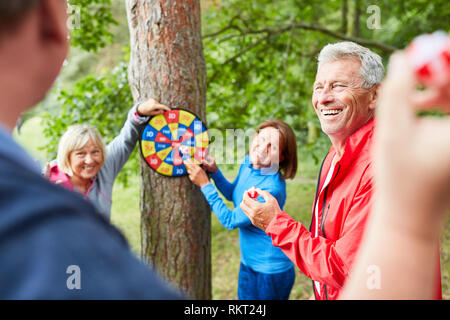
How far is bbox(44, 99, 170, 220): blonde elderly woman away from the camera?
2605 mm

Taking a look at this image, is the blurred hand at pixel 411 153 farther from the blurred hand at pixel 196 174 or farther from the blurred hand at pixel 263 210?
the blurred hand at pixel 196 174

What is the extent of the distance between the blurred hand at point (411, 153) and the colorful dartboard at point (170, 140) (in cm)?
223

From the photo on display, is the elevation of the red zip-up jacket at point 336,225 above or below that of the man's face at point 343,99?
below

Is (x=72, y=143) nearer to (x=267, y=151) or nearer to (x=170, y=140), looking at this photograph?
(x=170, y=140)

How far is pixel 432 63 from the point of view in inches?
20.1

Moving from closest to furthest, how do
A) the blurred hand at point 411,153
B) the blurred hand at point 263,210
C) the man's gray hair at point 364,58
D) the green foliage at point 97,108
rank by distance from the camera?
the blurred hand at point 411,153 < the man's gray hair at point 364,58 < the blurred hand at point 263,210 < the green foliage at point 97,108

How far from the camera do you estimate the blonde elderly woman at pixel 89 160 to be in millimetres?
2605

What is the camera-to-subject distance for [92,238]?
478mm

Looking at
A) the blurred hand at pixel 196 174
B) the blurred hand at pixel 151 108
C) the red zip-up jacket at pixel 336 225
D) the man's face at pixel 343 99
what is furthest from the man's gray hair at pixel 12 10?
the blurred hand at pixel 196 174

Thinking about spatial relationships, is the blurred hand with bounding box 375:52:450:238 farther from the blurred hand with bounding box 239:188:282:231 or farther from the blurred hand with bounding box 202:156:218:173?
the blurred hand with bounding box 202:156:218:173

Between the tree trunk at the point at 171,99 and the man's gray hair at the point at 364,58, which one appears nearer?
the man's gray hair at the point at 364,58

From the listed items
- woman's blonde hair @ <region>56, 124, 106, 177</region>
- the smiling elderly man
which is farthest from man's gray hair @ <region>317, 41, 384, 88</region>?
woman's blonde hair @ <region>56, 124, 106, 177</region>

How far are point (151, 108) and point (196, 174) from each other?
603 millimetres
